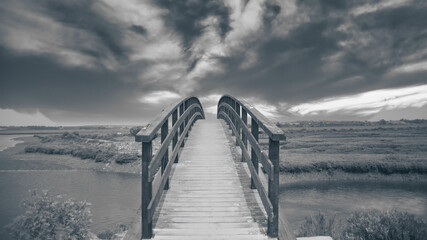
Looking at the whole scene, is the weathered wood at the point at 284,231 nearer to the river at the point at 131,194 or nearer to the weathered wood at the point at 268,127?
the weathered wood at the point at 268,127

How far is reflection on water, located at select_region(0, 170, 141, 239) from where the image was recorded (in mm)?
16247

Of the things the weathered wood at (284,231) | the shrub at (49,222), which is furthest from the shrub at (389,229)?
the shrub at (49,222)

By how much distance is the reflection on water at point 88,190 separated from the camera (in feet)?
53.3

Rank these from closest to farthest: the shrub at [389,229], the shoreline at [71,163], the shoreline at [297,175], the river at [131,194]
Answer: the shrub at [389,229]
the river at [131,194]
the shoreline at [297,175]
the shoreline at [71,163]

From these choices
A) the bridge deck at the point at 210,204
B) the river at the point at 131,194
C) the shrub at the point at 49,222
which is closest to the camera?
the bridge deck at the point at 210,204

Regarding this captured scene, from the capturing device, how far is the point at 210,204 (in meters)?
4.81

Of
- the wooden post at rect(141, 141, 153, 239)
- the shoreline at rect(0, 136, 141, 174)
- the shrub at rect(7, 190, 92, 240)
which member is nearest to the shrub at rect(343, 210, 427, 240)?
the wooden post at rect(141, 141, 153, 239)

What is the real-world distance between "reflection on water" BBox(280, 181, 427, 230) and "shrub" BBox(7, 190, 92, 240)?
12907 mm

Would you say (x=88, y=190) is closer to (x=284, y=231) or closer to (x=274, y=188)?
(x=284, y=231)

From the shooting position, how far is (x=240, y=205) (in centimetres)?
479

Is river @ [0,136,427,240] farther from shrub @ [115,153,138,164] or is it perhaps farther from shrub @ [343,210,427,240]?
shrub @ [343,210,427,240]

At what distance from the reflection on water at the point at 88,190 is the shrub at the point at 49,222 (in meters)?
8.35

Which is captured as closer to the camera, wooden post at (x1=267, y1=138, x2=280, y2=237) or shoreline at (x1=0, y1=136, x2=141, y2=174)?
wooden post at (x1=267, y1=138, x2=280, y2=237)

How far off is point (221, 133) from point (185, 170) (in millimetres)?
5304
